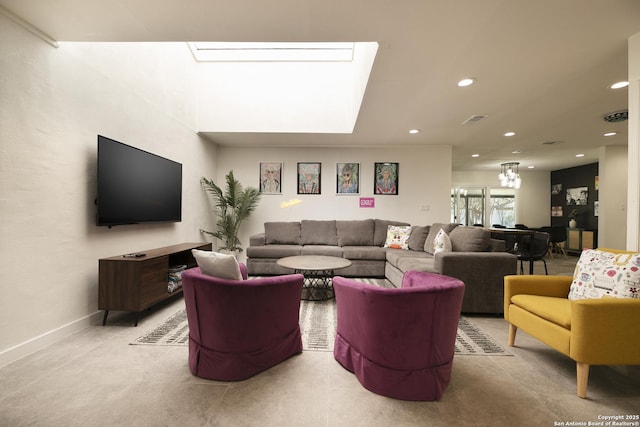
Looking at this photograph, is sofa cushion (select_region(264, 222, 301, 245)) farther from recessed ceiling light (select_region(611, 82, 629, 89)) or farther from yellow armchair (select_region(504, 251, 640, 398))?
recessed ceiling light (select_region(611, 82, 629, 89))

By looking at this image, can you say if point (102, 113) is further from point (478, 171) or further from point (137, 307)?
point (478, 171)

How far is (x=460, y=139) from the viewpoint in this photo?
4.93m

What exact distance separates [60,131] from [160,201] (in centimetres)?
127

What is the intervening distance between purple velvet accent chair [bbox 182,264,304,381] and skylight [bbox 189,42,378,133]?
3.41 metres

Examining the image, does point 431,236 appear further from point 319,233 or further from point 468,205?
point 468,205

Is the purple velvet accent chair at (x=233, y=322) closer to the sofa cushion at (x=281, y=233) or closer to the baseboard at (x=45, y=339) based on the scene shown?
the baseboard at (x=45, y=339)

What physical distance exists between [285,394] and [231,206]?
3951 millimetres

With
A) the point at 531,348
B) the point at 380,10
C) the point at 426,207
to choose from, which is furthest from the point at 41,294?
the point at 426,207

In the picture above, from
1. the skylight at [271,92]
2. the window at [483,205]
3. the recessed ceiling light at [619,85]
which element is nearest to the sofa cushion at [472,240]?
the recessed ceiling light at [619,85]

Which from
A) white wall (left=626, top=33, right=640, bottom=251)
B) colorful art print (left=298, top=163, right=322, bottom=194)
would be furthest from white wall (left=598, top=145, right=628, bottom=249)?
colorful art print (left=298, top=163, right=322, bottom=194)

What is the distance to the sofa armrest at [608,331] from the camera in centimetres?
149

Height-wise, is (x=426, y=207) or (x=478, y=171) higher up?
(x=478, y=171)

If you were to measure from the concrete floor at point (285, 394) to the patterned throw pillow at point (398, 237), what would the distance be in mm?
2473

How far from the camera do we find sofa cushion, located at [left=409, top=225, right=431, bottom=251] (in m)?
4.24
